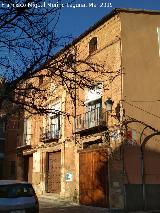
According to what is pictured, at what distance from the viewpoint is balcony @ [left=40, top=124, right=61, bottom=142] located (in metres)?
23.0

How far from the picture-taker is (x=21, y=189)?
11898 mm

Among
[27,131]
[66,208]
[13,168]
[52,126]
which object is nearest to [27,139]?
[27,131]

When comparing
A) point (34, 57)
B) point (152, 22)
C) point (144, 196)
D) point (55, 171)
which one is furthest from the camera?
point (55, 171)

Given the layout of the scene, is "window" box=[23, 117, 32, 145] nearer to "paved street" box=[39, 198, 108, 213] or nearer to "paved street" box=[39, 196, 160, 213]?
"paved street" box=[39, 196, 160, 213]

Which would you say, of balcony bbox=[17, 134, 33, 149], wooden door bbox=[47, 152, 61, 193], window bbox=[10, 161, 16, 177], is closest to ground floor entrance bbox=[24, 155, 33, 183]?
balcony bbox=[17, 134, 33, 149]

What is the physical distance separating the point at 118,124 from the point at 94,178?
302cm

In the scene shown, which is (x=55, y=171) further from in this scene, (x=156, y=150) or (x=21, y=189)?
(x=21, y=189)

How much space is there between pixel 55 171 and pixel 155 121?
A: 25.5 feet

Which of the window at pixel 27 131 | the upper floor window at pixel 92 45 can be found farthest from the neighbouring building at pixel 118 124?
the window at pixel 27 131

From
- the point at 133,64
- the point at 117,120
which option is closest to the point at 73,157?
the point at 117,120

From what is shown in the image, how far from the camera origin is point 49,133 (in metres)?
24.0

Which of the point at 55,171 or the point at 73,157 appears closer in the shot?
the point at 73,157

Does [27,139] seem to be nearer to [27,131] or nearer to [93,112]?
[27,131]

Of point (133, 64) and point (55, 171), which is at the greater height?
point (133, 64)
